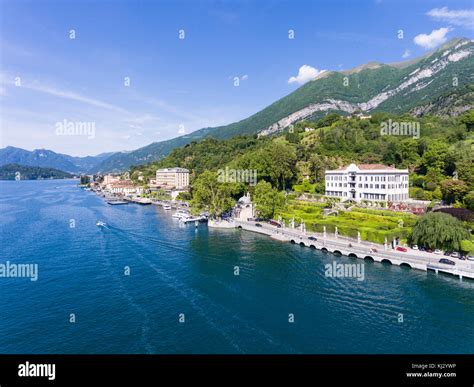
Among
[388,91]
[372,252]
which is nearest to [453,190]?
[372,252]

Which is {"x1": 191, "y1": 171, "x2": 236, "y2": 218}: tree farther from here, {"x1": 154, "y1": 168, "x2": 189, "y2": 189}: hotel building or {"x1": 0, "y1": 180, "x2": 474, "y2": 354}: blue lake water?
{"x1": 154, "y1": 168, "x2": 189, "y2": 189}: hotel building

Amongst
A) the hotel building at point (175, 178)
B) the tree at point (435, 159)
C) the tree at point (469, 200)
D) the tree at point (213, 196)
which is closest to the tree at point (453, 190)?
the tree at point (469, 200)

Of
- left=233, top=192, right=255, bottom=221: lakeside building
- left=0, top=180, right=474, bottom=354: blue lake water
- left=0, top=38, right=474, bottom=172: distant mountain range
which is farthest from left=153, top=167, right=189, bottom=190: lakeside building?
left=0, top=180, right=474, bottom=354: blue lake water

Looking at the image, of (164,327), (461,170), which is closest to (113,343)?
(164,327)

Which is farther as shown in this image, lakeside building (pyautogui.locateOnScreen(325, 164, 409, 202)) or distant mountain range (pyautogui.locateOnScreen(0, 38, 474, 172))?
distant mountain range (pyautogui.locateOnScreen(0, 38, 474, 172))

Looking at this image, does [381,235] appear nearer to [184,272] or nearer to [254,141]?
[184,272]

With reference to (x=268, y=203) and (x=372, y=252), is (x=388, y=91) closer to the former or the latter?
(x=268, y=203)
